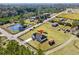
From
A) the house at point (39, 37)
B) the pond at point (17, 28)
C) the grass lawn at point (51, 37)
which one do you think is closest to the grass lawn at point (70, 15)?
the grass lawn at point (51, 37)

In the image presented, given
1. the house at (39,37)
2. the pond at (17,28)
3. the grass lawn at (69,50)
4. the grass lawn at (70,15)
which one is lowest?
the grass lawn at (69,50)

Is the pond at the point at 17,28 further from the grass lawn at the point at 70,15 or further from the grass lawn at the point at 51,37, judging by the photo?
the grass lawn at the point at 70,15

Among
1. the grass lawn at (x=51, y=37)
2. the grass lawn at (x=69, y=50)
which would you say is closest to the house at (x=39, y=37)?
the grass lawn at (x=51, y=37)

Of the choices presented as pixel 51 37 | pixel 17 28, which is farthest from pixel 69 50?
pixel 17 28

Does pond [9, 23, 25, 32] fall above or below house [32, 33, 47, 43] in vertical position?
above

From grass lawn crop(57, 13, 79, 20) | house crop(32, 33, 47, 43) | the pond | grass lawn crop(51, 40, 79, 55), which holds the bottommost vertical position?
grass lawn crop(51, 40, 79, 55)

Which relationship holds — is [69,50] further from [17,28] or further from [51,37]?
[17,28]

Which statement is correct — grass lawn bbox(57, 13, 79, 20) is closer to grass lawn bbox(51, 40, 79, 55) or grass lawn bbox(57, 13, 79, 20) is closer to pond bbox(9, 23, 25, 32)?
grass lawn bbox(51, 40, 79, 55)

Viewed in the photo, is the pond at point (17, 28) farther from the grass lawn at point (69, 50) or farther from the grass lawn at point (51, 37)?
the grass lawn at point (69, 50)

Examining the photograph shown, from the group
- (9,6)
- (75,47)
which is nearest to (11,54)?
(9,6)

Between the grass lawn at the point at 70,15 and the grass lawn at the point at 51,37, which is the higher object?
the grass lawn at the point at 70,15

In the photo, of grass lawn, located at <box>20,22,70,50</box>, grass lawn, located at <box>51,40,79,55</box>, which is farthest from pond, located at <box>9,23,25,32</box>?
grass lawn, located at <box>51,40,79,55</box>
